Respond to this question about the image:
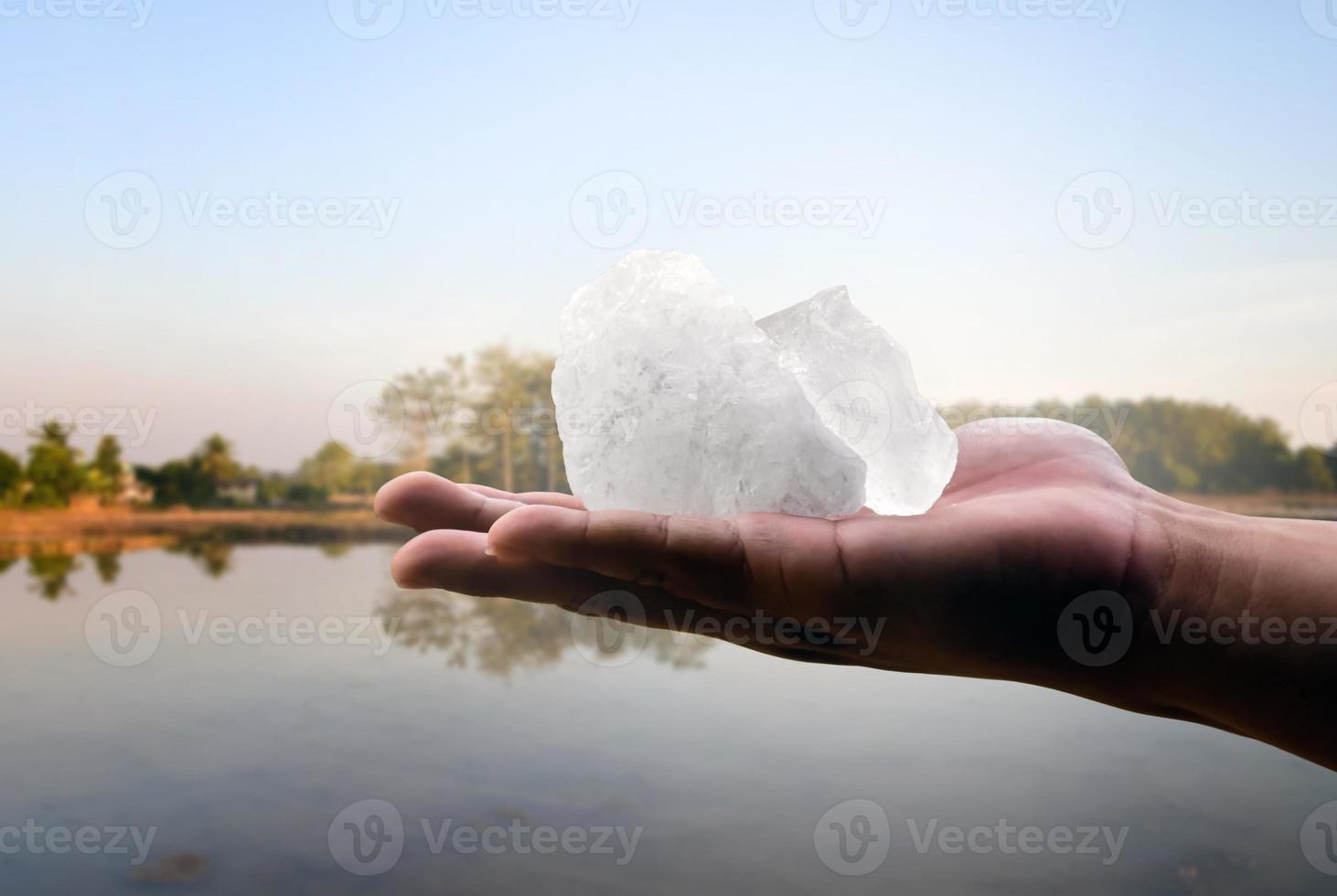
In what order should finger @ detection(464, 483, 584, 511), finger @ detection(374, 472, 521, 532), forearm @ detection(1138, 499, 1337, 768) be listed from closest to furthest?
forearm @ detection(1138, 499, 1337, 768)
finger @ detection(374, 472, 521, 532)
finger @ detection(464, 483, 584, 511)

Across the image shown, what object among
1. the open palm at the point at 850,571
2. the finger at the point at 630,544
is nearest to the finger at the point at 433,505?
the open palm at the point at 850,571

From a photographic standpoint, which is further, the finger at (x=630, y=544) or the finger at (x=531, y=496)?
the finger at (x=531, y=496)

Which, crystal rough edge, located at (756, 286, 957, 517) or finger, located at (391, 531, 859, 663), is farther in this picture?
crystal rough edge, located at (756, 286, 957, 517)

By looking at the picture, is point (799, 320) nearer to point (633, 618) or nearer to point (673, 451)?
point (673, 451)

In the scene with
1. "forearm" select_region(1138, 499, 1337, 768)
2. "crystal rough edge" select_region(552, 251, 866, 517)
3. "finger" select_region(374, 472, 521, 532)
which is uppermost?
"crystal rough edge" select_region(552, 251, 866, 517)

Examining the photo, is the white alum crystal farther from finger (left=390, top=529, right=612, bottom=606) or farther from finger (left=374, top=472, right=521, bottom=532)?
finger (left=390, top=529, right=612, bottom=606)

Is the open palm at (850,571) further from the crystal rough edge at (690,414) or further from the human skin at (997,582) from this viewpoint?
the crystal rough edge at (690,414)

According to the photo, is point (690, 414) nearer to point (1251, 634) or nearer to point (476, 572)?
point (476, 572)

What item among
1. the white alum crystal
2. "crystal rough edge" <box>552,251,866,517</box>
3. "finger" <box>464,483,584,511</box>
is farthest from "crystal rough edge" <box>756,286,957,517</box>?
"finger" <box>464,483,584,511</box>

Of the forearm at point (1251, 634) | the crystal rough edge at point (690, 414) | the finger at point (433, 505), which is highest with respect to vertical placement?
the crystal rough edge at point (690, 414)

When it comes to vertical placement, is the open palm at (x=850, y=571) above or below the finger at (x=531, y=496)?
below
